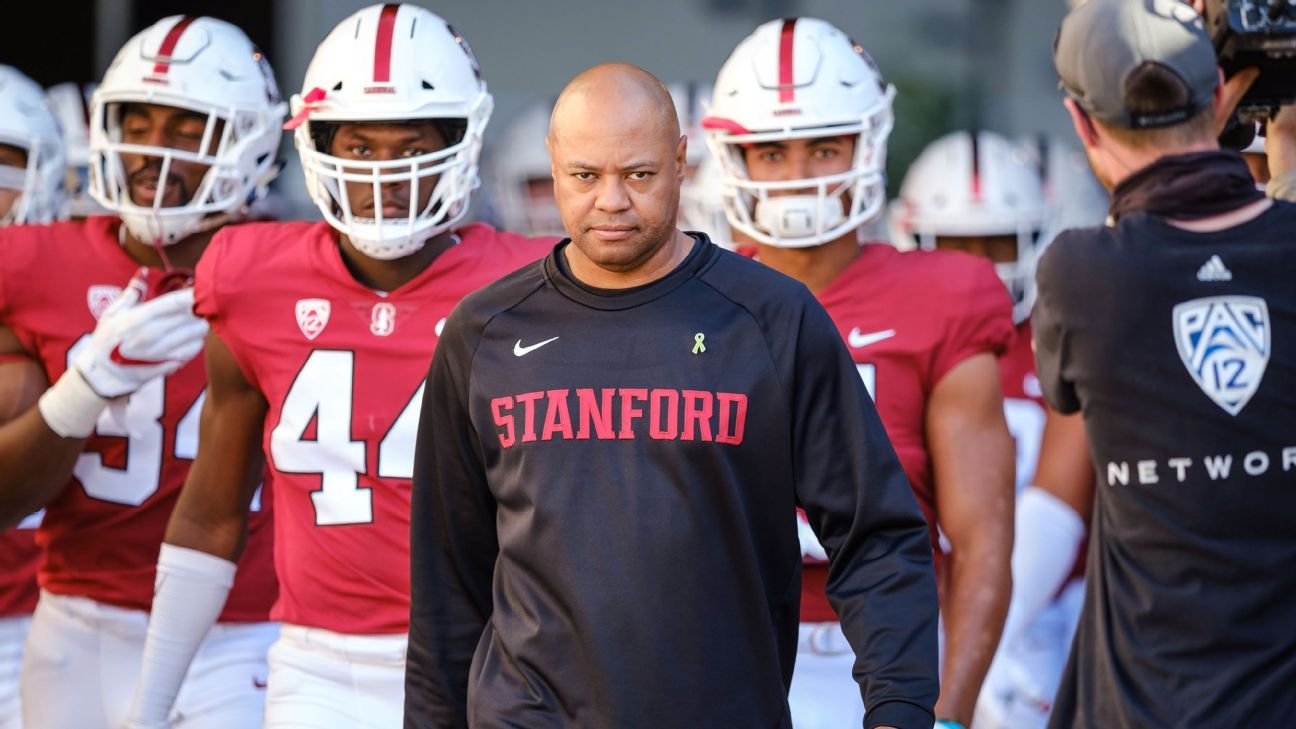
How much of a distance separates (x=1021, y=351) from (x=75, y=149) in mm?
3407

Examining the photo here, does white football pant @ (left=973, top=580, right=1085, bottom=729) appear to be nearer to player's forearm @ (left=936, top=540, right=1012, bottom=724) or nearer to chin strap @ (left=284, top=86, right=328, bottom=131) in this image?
player's forearm @ (left=936, top=540, right=1012, bottom=724)

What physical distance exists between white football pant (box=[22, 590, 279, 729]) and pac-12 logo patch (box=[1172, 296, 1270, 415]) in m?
2.35

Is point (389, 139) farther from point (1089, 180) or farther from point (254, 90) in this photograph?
point (1089, 180)

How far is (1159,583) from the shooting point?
11.4 ft

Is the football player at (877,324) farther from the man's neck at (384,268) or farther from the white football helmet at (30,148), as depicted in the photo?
the white football helmet at (30,148)

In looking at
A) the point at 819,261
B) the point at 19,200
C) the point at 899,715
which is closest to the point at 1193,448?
the point at 899,715

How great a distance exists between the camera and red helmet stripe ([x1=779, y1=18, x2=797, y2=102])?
4355 millimetres

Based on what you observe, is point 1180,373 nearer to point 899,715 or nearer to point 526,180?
point 899,715

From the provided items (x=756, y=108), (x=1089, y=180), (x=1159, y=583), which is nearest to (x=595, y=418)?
(x=1159, y=583)

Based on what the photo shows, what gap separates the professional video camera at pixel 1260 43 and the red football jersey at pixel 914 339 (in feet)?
2.46

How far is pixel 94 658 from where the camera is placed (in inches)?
185

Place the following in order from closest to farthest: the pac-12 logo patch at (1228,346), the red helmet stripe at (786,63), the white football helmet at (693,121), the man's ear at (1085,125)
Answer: the pac-12 logo patch at (1228,346) < the man's ear at (1085,125) < the red helmet stripe at (786,63) < the white football helmet at (693,121)

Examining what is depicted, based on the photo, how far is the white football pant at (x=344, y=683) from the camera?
13.0ft

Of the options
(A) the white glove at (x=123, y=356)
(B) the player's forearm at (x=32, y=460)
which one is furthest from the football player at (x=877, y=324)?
(B) the player's forearm at (x=32, y=460)
